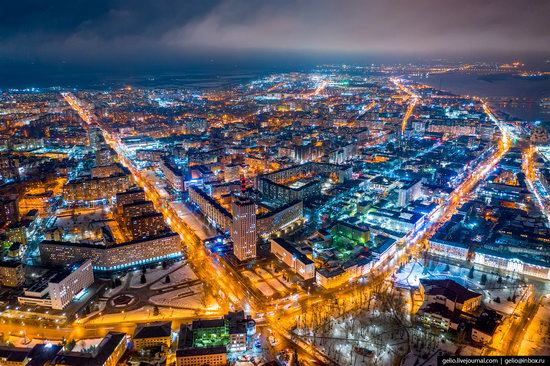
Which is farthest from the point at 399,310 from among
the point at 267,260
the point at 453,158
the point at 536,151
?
A: the point at 536,151

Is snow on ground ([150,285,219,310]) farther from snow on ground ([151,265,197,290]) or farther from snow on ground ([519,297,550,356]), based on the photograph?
snow on ground ([519,297,550,356])

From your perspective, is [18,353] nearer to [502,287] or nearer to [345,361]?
[345,361]

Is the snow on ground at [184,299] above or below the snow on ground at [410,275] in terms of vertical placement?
above

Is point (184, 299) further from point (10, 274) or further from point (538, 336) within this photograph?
point (538, 336)

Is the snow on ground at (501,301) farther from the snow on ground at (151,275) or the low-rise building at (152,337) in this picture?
the snow on ground at (151,275)

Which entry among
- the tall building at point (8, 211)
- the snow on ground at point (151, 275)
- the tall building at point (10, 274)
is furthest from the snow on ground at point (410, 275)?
the tall building at point (8, 211)
